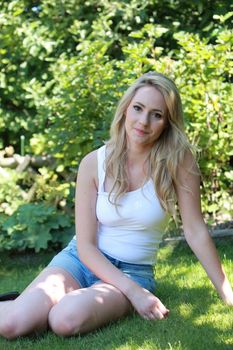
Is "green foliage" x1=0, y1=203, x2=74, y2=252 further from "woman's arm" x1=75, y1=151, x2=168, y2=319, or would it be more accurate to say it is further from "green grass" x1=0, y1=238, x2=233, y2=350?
"woman's arm" x1=75, y1=151, x2=168, y2=319

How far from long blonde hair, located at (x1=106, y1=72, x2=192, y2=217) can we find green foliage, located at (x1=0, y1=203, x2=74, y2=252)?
1.92 metres

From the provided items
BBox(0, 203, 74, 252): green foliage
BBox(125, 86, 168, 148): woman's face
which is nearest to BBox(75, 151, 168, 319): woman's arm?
BBox(125, 86, 168, 148): woman's face

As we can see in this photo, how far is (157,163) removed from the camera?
11.0ft

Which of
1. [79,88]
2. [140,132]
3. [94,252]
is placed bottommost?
[79,88]

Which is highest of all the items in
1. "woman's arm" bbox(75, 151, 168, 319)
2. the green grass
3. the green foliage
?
"woman's arm" bbox(75, 151, 168, 319)

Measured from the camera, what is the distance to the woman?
Answer: 10.5ft

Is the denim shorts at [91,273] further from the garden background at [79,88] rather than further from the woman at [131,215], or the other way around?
the garden background at [79,88]

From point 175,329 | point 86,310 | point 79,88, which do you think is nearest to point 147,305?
point 175,329

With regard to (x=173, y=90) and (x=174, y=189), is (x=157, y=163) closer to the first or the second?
(x=174, y=189)

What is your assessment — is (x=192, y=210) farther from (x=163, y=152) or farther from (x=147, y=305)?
(x=147, y=305)

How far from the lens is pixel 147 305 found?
10.3ft

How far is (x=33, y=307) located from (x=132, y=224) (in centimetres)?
65

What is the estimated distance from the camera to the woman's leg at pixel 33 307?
3105mm

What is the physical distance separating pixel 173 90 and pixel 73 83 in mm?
2377
